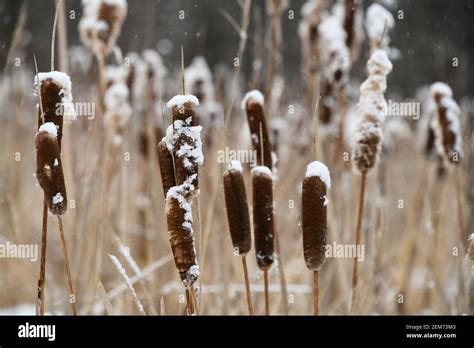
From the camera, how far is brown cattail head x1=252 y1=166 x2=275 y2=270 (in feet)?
2.28

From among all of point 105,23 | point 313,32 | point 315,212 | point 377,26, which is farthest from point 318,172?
point 313,32

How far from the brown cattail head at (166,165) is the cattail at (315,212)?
149 millimetres

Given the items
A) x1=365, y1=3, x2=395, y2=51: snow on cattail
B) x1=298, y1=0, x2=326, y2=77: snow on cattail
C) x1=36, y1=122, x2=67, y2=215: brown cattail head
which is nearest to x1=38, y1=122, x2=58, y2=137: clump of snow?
x1=36, y1=122, x2=67, y2=215: brown cattail head

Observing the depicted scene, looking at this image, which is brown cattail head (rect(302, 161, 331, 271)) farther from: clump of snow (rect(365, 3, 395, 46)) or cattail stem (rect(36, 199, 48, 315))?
clump of snow (rect(365, 3, 395, 46))

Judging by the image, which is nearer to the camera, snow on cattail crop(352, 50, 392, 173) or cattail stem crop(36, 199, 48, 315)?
cattail stem crop(36, 199, 48, 315)

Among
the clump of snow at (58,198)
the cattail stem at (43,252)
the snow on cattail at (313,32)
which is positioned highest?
the snow on cattail at (313,32)

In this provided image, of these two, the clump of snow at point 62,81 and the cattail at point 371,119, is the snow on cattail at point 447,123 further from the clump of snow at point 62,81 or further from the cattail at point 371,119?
the clump of snow at point 62,81

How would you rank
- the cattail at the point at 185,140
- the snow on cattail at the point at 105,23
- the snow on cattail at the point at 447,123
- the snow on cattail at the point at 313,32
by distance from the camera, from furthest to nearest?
the snow on cattail at the point at 313,32
the snow on cattail at the point at 105,23
the snow on cattail at the point at 447,123
the cattail at the point at 185,140

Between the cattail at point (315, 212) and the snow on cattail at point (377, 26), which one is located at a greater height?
the snow on cattail at point (377, 26)

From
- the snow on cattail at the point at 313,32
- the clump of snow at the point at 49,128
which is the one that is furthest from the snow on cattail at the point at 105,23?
the clump of snow at the point at 49,128

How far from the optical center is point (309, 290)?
147 cm

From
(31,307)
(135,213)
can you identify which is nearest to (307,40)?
(135,213)

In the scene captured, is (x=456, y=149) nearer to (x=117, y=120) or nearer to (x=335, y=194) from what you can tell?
(x=335, y=194)

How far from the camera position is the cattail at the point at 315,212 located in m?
0.69
